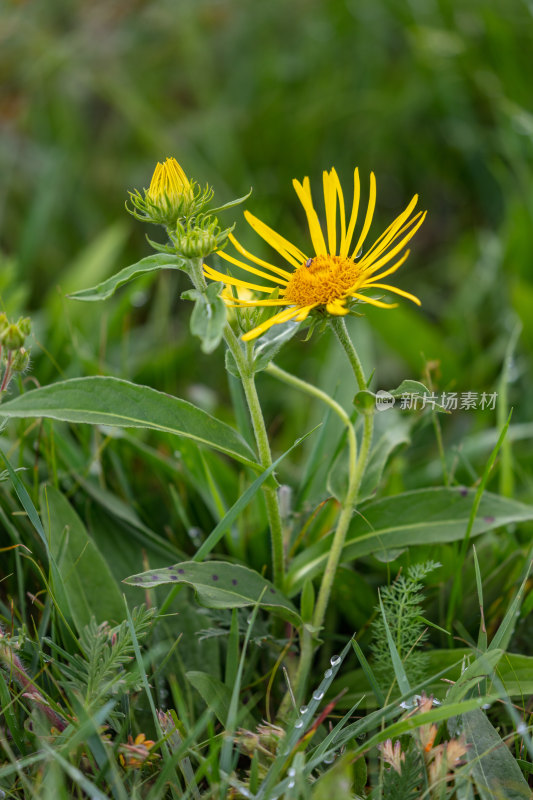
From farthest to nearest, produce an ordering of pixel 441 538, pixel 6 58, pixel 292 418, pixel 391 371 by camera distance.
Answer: pixel 6 58
pixel 391 371
pixel 292 418
pixel 441 538

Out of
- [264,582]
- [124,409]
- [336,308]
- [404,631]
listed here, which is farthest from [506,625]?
[124,409]

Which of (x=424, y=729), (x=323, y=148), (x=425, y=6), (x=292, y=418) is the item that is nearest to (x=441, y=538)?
(x=424, y=729)

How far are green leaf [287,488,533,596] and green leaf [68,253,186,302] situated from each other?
49 cm

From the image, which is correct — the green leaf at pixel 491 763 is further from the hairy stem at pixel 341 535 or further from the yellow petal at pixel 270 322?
the yellow petal at pixel 270 322

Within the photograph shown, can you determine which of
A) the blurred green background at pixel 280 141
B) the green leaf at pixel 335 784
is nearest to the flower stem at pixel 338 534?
the green leaf at pixel 335 784

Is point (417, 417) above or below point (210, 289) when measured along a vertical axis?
below

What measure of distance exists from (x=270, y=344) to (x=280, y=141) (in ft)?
6.48

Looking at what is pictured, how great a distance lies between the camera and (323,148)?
268cm

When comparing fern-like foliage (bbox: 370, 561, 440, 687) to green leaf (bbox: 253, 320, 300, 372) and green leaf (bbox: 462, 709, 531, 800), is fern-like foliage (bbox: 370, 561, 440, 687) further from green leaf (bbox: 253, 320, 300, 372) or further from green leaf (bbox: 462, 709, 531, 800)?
green leaf (bbox: 253, 320, 300, 372)

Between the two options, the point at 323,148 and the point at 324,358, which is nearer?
the point at 324,358

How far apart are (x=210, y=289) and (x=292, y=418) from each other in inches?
43.5

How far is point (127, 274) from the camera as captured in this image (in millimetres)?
870

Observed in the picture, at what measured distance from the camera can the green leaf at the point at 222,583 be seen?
927mm

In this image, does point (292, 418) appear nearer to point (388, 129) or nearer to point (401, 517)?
point (401, 517)
